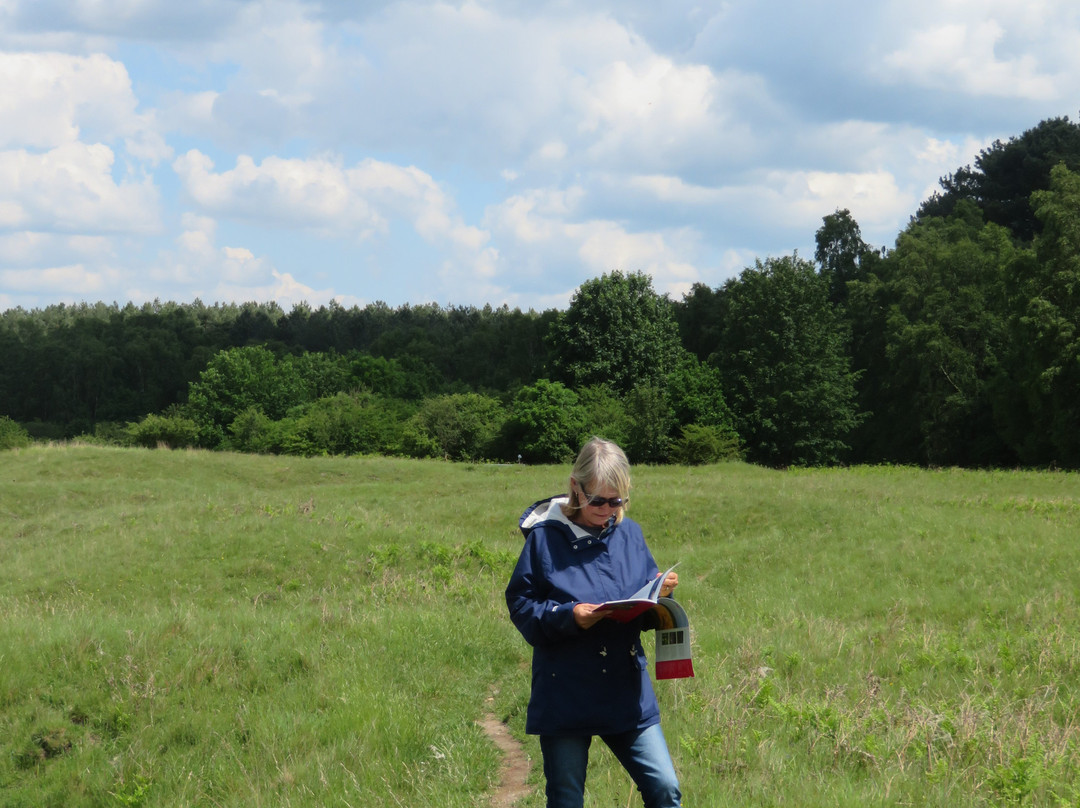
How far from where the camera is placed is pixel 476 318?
474 ft

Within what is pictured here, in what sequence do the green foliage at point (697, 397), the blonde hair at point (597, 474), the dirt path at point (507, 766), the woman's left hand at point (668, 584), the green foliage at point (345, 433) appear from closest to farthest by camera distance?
1. the blonde hair at point (597, 474)
2. the woman's left hand at point (668, 584)
3. the dirt path at point (507, 766)
4. the green foliage at point (697, 397)
5. the green foliage at point (345, 433)

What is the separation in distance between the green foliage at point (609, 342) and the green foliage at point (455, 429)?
5.87 m

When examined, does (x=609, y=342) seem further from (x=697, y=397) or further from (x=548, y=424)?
(x=548, y=424)

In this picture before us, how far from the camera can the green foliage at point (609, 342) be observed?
193 ft

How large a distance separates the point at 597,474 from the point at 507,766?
323 cm

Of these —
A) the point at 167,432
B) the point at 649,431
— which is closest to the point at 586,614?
the point at 649,431

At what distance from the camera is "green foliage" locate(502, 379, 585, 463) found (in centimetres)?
5119

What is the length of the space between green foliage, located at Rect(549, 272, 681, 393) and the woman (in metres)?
53.9

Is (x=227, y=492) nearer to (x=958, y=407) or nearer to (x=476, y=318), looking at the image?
(x=958, y=407)

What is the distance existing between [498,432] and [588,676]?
53019mm

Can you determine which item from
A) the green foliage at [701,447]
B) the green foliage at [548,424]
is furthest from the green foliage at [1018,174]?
the green foliage at [548,424]

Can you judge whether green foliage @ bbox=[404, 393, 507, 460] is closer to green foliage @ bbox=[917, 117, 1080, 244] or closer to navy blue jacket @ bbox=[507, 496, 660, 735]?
green foliage @ bbox=[917, 117, 1080, 244]

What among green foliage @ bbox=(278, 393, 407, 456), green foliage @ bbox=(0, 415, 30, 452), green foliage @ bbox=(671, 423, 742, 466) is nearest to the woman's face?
green foliage @ bbox=(671, 423, 742, 466)

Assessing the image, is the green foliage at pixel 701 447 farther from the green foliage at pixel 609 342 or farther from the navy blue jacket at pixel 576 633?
the navy blue jacket at pixel 576 633
